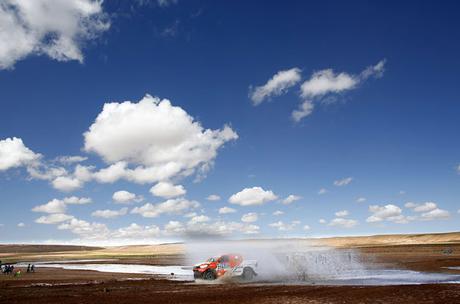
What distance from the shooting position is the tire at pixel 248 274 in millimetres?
A: 29297

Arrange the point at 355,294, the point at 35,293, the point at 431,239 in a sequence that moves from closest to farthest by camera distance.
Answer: the point at 355,294, the point at 35,293, the point at 431,239

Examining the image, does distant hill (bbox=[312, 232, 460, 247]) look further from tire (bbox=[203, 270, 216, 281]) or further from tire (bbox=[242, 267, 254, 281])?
tire (bbox=[203, 270, 216, 281])

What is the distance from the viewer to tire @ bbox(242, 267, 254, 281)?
29.3m

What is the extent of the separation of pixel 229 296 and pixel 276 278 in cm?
1157

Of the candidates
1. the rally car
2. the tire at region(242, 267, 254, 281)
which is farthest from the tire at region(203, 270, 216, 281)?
the tire at region(242, 267, 254, 281)

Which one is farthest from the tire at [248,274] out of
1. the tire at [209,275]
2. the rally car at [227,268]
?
the tire at [209,275]

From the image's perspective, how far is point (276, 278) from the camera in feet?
101

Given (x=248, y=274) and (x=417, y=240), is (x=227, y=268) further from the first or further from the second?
(x=417, y=240)

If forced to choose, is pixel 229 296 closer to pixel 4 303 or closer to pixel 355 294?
pixel 355 294

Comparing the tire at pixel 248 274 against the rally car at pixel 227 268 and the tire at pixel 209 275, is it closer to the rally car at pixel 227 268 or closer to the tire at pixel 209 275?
the rally car at pixel 227 268

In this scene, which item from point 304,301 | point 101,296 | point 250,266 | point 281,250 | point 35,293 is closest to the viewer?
point 304,301

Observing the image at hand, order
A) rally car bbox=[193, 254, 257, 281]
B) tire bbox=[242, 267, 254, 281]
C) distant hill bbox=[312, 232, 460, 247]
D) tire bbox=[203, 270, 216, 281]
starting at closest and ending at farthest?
rally car bbox=[193, 254, 257, 281], tire bbox=[242, 267, 254, 281], tire bbox=[203, 270, 216, 281], distant hill bbox=[312, 232, 460, 247]

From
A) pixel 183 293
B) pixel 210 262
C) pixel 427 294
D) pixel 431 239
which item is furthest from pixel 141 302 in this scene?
pixel 431 239

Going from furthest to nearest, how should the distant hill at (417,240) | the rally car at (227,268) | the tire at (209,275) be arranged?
the distant hill at (417,240) → the tire at (209,275) → the rally car at (227,268)
